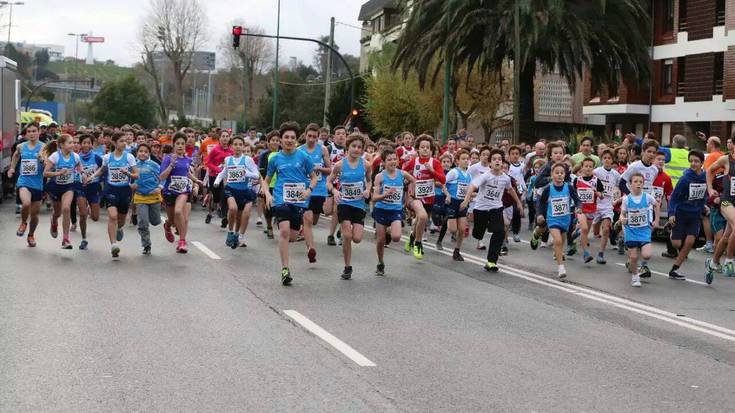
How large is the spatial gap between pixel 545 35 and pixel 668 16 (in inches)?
668

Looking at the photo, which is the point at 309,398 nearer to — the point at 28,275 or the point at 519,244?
the point at 28,275

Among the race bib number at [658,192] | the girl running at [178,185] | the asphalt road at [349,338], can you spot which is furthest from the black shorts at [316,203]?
the race bib number at [658,192]

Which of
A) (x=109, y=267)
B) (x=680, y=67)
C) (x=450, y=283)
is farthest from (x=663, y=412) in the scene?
(x=680, y=67)

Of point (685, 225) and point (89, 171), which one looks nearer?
point (685, 225)

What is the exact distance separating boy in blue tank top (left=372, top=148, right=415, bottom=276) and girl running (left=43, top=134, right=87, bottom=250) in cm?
462

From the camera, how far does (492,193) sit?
14.9m

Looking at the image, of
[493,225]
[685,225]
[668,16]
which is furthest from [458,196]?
[668,16]

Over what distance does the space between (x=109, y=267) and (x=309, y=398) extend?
7.51 meters

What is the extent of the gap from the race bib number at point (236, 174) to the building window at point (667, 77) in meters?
31.3

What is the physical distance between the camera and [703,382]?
779 centimetres

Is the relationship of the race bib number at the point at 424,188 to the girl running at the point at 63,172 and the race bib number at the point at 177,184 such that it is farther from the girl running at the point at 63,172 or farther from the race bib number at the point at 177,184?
the girl running at the point at 63,172

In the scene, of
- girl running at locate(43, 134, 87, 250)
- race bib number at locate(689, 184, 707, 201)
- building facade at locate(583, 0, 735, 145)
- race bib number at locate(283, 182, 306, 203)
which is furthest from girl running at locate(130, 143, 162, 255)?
building facade at locate(583, 0, 735, 145)

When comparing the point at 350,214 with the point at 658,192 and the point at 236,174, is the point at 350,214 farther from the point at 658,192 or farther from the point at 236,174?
the point at 658,192

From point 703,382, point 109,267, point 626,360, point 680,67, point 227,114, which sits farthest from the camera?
point 227,114
